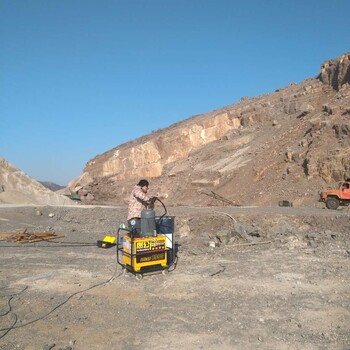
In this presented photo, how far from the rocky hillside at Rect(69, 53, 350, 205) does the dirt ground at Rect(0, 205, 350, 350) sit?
10.4 meters

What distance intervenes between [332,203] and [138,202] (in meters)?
12.7

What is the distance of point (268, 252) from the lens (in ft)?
33.4

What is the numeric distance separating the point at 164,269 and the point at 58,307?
102 inches

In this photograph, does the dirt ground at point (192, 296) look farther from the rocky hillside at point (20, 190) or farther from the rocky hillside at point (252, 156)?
the rocky hillside at point (20, 190)

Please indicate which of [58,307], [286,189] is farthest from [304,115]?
[58,307]

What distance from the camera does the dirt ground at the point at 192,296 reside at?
496 cm

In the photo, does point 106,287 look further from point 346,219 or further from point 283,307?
point 346,219

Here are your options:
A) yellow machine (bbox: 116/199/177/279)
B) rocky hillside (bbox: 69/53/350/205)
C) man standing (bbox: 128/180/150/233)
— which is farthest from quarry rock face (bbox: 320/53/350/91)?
yellow machine (bbox: 116/199/177/279)

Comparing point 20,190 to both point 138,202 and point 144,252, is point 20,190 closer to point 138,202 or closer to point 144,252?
point 138,202

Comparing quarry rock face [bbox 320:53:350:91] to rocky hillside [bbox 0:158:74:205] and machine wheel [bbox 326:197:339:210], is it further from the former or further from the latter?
rocky hillside [bbox 0:158:74:205]

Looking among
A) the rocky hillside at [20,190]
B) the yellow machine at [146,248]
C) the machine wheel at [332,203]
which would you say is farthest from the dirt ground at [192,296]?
the rocky hillside at [20,190]

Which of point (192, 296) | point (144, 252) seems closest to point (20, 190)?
point (144, 252)

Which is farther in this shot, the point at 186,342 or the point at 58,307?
the point at 58,307

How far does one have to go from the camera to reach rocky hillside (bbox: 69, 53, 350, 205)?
22.6 m
